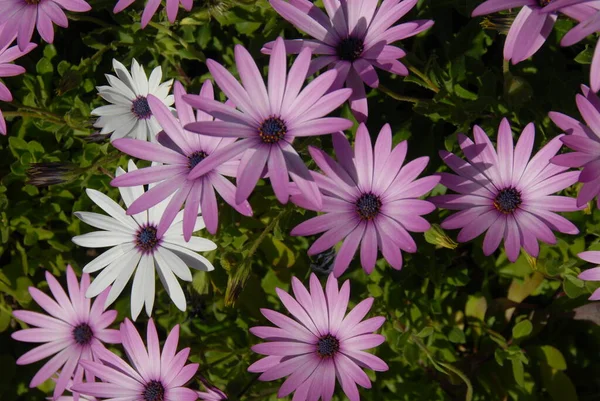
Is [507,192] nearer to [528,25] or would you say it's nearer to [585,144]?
[585,144]

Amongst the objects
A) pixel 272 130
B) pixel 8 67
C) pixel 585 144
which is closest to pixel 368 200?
pixel 272 130

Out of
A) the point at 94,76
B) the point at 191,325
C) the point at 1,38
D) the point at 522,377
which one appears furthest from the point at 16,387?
the point at 522,377

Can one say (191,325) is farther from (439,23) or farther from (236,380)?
(439,23)

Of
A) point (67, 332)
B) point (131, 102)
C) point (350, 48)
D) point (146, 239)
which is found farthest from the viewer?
point (67, 332)

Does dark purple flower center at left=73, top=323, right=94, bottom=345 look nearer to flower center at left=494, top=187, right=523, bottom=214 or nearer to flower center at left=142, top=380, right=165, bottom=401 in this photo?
flower center at left=142, top=380, right=165, bottom=401

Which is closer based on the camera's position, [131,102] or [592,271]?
[592,271]

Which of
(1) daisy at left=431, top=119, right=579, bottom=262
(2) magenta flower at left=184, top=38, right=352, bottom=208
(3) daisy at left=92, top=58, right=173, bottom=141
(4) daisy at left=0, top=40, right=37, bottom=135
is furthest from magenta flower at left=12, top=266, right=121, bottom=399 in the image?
(1) daisy at left=431, top=119, right=579, bottom=262

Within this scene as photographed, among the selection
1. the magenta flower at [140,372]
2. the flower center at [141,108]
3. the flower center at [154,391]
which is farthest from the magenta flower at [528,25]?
the flower center at [154,391]
